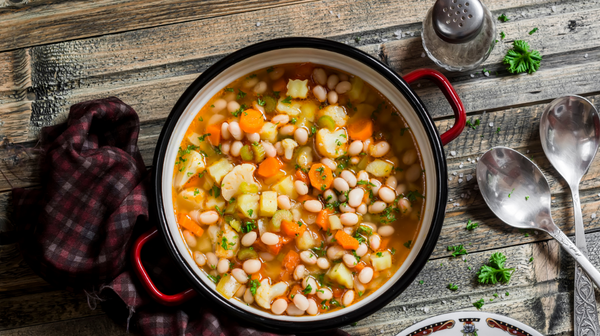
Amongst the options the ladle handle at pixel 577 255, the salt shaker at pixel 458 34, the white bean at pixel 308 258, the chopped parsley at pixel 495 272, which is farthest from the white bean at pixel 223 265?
the ladle handle at pixel 577 255

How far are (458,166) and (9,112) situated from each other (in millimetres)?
2329

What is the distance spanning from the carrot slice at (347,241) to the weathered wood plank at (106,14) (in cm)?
122

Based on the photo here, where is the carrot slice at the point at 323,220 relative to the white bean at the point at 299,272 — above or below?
above

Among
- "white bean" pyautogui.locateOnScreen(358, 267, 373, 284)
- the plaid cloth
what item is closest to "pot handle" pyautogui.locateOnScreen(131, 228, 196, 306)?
the plaid cloth

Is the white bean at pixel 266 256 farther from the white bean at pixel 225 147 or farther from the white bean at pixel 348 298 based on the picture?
the white bean at pixel 225 147

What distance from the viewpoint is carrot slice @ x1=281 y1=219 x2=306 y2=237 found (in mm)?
1911

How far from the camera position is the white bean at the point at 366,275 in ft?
6.20

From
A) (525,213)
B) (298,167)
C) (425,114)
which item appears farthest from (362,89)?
(525,213)

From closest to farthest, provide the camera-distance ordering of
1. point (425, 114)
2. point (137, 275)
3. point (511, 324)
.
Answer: point (425, 114)
point (137, 275)
point (511, 324)

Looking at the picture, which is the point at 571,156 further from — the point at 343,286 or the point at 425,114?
the point at 343,286

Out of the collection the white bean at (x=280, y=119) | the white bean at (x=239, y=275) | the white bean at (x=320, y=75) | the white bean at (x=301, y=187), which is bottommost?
the white bean at (x=239, y=275)

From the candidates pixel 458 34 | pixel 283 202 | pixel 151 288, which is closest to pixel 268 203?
pixel 283 202

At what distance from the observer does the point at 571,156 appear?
86.0 inches

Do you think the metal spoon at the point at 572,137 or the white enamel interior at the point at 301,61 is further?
the metal spoon at the point at 572,137
